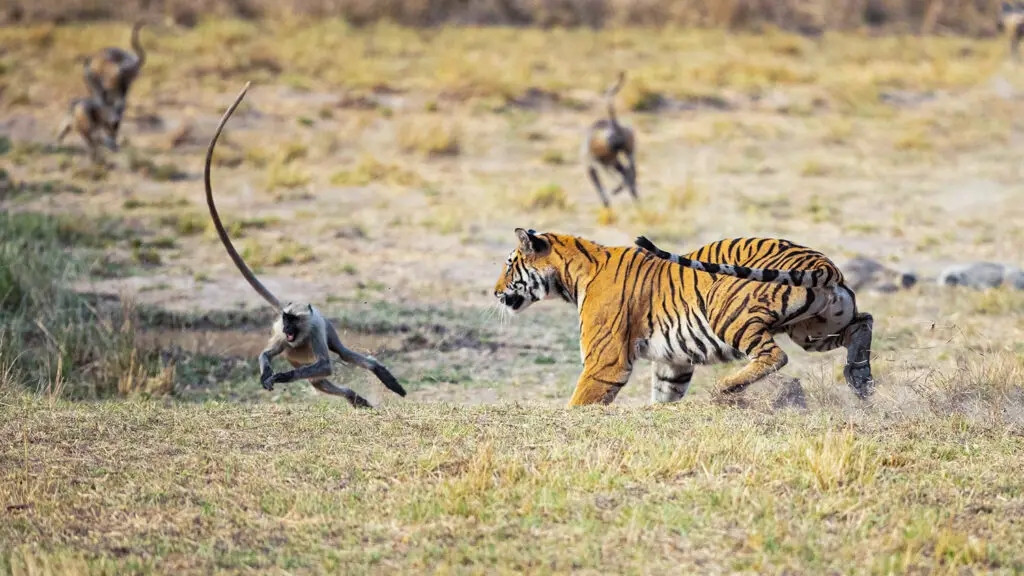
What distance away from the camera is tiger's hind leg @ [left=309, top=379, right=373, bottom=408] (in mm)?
8555

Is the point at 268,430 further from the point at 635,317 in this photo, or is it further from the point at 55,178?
the point at 55,178

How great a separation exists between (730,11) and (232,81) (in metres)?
13.6

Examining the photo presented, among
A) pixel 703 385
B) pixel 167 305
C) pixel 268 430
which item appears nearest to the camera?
pixel 268 430

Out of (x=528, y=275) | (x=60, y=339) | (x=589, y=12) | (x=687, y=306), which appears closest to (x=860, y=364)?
(x=687, y=306)

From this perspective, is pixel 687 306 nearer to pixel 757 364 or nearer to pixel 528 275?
pixel 757 364

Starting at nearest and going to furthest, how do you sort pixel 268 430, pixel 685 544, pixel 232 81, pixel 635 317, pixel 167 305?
1. pixel 685 544
2. pixel 268 430
3. pixel 635 317
4. pixel 167 305
5. pixel 232 81

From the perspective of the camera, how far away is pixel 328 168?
18766 mm

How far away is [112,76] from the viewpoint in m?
19.8

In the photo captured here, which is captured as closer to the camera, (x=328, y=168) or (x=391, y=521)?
(x=391, y=521)

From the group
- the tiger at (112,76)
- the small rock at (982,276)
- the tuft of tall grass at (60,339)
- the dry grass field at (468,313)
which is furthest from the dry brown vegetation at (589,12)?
the small rock at (982,276)

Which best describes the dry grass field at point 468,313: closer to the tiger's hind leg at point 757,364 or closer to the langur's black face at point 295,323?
the tiger's hind leg at point 757,364

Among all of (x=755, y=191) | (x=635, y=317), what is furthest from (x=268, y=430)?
(x=755, y=191)

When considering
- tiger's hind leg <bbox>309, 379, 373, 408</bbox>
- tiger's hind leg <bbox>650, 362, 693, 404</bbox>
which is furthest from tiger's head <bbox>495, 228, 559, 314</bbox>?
tiger's hind leg <bbox>309, 379, 373, 408</bbox>

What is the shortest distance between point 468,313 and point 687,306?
4.21 meters
